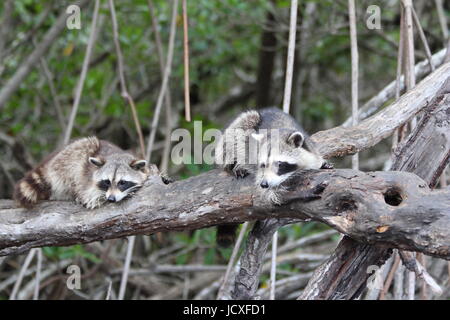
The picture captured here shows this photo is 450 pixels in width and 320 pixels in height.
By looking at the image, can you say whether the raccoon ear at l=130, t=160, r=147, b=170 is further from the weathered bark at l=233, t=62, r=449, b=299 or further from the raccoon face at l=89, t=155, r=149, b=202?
the weathered bark at l=233, t=62, r=449, b=299

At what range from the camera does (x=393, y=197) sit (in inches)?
118

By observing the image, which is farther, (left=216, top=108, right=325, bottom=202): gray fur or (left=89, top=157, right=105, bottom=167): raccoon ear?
(left=89, top=157, right=105, bottom=167): raccoon ear

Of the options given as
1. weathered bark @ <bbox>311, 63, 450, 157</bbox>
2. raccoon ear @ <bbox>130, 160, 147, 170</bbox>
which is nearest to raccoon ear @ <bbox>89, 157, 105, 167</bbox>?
raccoon ear @ <bbox>130, 160, 147, 170</bbox>

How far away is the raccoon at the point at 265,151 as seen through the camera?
3.63 m

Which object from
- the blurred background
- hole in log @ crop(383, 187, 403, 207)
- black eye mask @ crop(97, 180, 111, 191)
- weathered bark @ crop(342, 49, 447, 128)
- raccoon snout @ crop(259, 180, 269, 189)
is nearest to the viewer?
hole in log @ crop(383, 187, 403, 207)

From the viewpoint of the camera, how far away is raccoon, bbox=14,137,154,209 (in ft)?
13.8

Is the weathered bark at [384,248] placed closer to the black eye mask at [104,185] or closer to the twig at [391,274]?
the twig at [391,274]

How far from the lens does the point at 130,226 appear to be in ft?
11.9

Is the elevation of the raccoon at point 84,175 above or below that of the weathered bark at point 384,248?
above

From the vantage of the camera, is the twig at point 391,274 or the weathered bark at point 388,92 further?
the weathered bark at point 388,92

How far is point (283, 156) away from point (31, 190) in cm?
181

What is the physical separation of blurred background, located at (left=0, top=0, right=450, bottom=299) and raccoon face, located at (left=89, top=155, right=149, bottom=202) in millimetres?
1283

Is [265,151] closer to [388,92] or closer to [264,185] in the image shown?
[264,185]

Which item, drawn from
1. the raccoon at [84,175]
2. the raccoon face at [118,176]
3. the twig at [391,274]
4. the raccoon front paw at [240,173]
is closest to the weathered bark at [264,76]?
the raccoon at [84,175]
